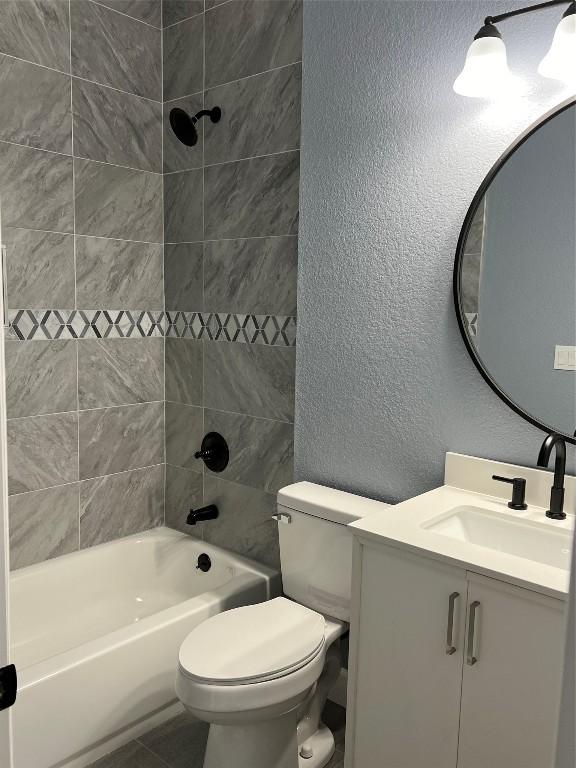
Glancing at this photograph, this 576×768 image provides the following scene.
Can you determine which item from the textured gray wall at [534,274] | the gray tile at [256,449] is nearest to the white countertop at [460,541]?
the textured gray wall at [534,274]

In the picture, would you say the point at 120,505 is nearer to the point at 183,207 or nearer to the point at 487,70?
the point at 183,207

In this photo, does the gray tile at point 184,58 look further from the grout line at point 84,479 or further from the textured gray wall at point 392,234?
the grout line at point 84,479

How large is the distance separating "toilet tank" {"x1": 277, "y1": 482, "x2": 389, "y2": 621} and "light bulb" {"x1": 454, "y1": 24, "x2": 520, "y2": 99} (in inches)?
50.0

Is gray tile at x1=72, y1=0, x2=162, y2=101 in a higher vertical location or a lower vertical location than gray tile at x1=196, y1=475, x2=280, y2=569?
higher


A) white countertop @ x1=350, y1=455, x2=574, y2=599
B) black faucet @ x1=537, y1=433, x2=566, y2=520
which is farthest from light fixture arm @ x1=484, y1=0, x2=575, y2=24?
white countertop @ x1=350, y1=455, x2=574, y2=599

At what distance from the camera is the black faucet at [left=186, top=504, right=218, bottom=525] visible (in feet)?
9.19

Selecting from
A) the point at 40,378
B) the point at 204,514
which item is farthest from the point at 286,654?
the point at 40,378

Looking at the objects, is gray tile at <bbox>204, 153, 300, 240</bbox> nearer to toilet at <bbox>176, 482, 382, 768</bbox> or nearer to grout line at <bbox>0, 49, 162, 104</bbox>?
grout line at <bbox>0, 49, 162, 104</bbox>

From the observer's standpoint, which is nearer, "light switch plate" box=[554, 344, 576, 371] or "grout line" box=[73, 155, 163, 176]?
"light switch plate" box=[554, 344, 576, 371]

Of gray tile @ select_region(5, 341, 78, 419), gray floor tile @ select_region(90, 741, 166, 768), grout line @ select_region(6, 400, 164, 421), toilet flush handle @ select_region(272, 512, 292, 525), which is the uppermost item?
gray tile @ select_region(5, 341, 78, 419)

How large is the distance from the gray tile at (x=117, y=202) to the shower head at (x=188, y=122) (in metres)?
0.30

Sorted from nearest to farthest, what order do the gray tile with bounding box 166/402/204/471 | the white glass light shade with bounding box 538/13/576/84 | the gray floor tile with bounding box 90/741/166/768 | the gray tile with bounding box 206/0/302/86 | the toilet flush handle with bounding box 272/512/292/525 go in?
the white glass light shade with bounding box 538/13/576/84 < the gray floor tile with bounding box 90/741/166/768 < the toilet flush handle with bounding box 272/512/292/525 < the gray tile with bounding box 206/0/302/86 < the gray tile with bounding box 166/402/204/471

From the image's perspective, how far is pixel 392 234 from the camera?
6.89ft

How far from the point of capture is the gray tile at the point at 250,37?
2.43 m
